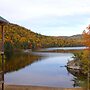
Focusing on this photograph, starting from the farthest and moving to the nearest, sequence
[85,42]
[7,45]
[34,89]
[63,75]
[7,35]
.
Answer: [7,35], [7,45], [63,75], [85,42], [34,89]

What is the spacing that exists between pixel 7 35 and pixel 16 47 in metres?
7.94

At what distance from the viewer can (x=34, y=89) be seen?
22.0 metres

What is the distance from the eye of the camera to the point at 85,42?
138 ft

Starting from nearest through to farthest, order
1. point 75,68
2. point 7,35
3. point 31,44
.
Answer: point 75,68 < point 7,35 < point 31,44

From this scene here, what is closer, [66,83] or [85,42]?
[85,42]

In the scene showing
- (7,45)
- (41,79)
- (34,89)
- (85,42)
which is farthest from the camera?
(7,45)

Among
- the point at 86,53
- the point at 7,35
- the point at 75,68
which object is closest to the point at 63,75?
the point at 75,68

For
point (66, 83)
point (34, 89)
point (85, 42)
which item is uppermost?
point (85, 42)

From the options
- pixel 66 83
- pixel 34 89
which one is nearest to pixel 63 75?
pixel 66 83

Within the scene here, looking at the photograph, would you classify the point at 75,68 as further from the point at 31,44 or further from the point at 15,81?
the point at 31,44

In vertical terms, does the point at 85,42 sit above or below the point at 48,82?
above

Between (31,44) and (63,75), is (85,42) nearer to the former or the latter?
(63,75)

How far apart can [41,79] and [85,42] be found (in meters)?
18.2

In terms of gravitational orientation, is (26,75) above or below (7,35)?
below
